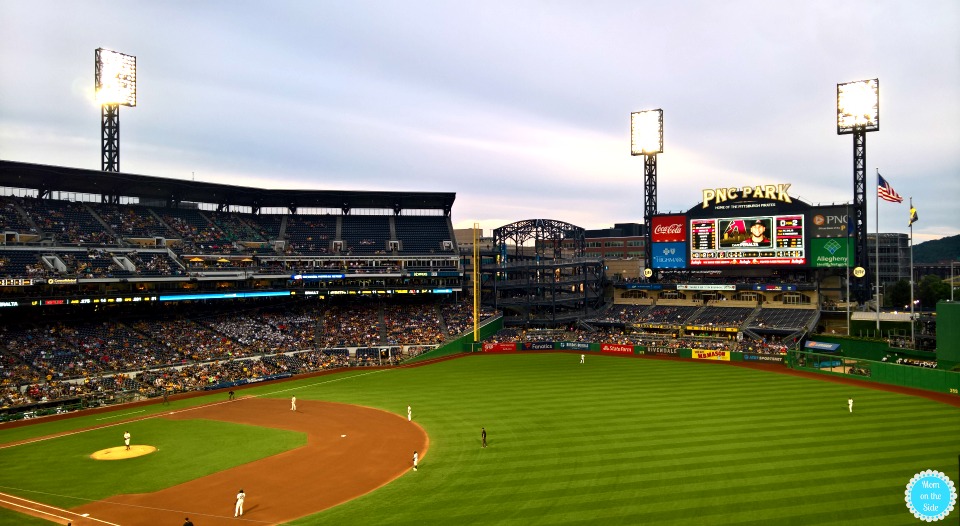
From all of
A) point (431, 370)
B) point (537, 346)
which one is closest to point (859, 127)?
point (537, 346)

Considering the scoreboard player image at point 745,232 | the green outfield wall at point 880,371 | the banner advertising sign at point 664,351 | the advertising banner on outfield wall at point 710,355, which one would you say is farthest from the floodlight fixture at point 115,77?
the green outfield wall at point 880,371

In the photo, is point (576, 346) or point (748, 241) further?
point (748, 241)

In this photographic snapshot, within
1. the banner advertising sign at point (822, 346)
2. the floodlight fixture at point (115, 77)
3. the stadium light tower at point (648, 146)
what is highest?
the floodlight fixture at point (115, 77)

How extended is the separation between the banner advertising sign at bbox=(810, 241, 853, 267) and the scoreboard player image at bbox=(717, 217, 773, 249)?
4348mm

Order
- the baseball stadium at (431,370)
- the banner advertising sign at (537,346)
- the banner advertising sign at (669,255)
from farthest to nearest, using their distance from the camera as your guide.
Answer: the banner advertising sign at (669,255) → the banner advertising sign at (537,346) → the baseball stadium at (431,370)

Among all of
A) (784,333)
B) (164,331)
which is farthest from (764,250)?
(164,331)

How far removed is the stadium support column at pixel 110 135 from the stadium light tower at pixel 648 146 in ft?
191

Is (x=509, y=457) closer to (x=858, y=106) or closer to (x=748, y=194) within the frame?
(x=748, y=194)

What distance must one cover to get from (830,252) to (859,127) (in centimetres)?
1294

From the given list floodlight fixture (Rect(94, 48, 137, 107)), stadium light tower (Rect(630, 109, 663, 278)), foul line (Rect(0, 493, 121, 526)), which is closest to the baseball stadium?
foul line (Rect(0, 493, 121, 526))

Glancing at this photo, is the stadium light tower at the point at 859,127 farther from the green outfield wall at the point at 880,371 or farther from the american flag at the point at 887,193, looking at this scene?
the green outfield wall at the point at 880,371

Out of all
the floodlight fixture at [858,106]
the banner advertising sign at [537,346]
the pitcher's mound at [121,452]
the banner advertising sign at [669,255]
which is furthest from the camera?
the banner advertising sign at [669,255]

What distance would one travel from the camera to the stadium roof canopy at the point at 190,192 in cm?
5831

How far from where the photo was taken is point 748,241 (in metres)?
66.4
